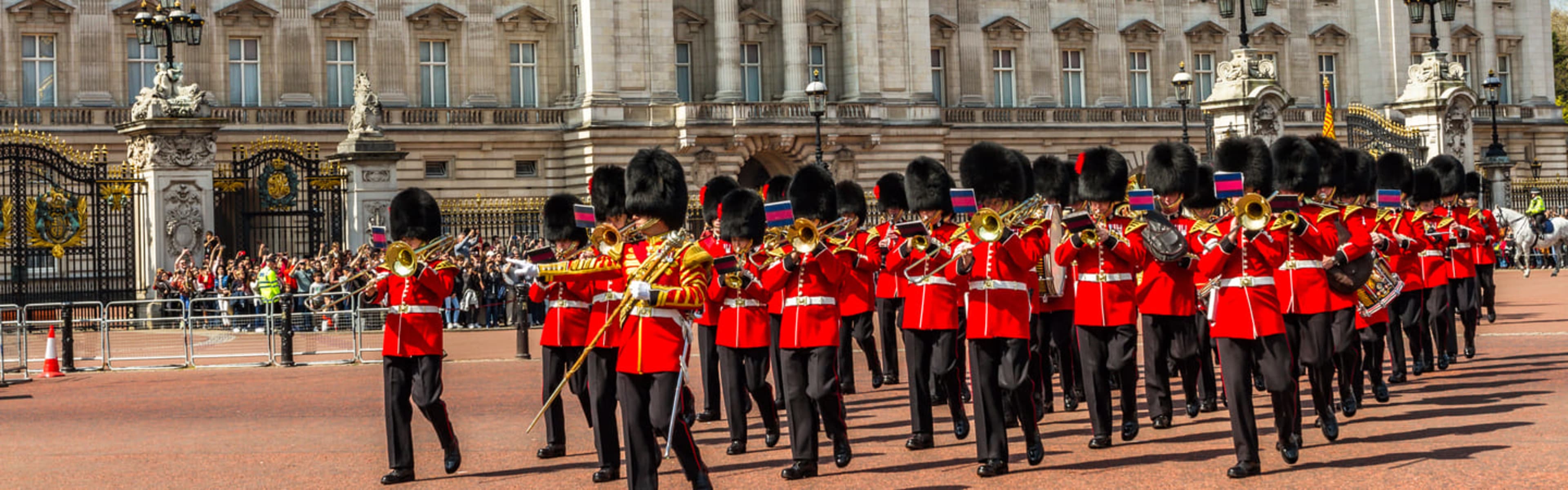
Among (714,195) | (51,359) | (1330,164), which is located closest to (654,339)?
(714,195)

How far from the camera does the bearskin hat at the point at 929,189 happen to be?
34.0 feet

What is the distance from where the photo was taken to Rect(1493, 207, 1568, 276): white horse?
94.6 ft

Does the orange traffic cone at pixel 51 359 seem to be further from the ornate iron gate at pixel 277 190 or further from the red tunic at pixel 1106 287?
the red tunic at pixel 1106 287

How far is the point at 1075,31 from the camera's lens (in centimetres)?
4631

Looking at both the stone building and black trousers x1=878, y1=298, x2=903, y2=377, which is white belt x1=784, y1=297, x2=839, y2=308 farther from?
the stone building

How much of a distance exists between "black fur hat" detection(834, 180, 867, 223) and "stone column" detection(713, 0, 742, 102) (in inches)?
1056

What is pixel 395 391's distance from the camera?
30.6 feet

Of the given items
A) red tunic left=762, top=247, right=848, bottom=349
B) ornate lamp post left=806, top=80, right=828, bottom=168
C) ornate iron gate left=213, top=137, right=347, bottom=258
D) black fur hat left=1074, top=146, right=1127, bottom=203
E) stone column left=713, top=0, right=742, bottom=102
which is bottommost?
red tunic left=762, top=247, right=848, bottom=349

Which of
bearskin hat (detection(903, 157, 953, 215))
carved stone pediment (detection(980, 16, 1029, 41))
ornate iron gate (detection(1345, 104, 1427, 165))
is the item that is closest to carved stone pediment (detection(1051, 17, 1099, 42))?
carved stone pediment (detection(980, 16, 1029, 41))

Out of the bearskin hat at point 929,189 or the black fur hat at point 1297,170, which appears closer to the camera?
the black fur hat at point 1297,170

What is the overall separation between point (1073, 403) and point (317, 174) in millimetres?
15017

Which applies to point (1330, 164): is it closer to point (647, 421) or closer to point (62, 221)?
point (647, 421)

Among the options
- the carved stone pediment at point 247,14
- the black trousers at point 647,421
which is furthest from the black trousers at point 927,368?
the carved stone pediment at point 247,14

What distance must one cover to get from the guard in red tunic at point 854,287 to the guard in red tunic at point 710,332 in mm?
779
